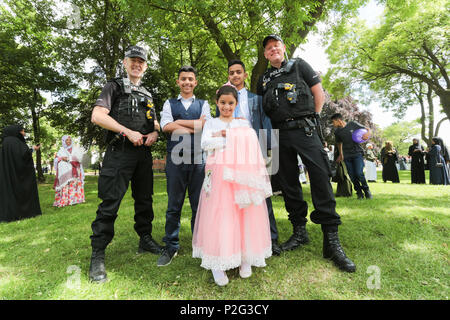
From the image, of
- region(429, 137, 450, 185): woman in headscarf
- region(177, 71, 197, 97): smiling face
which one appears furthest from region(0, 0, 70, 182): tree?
region(429, 137, 450, 185): woman in headscarf

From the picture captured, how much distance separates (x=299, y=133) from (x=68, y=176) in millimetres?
8625

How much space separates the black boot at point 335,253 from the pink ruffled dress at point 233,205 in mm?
908

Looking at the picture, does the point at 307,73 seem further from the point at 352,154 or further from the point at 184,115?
the point at 352,154

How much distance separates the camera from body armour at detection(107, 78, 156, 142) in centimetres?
305

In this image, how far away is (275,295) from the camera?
2307 mm

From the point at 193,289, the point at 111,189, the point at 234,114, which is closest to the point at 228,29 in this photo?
the point at 234,114

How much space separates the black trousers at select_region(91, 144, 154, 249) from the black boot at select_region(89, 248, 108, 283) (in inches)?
3.4

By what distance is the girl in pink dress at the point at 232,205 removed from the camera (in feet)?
8.08

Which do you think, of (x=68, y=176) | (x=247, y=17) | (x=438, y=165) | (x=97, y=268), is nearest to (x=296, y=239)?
(x=97, y=268)

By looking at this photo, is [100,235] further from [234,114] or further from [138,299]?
[234,114]

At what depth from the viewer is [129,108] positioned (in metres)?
3.07

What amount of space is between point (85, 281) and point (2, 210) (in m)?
5.59

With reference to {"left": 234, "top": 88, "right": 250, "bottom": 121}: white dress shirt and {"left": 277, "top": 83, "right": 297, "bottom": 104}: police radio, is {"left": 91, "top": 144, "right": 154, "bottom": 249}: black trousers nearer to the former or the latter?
{"left": 234, "top": 88, "right": 250, "bottom": 121}: white dress shirt
